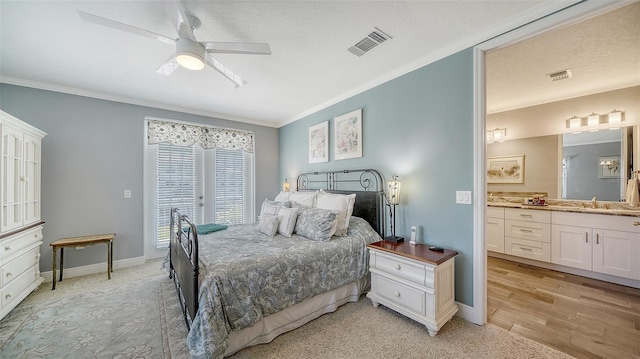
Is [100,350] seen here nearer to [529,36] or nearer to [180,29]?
[180,29]

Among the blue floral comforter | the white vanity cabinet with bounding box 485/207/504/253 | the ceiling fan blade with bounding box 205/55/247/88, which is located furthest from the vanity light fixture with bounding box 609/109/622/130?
the ceiling fan blade with bounding box 205/55/247/88

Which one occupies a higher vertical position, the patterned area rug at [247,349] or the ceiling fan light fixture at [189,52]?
the ceiling fan light fixture at [189,52]

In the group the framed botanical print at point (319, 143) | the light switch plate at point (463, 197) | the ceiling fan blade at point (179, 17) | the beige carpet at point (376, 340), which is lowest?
the beige carpet at point (376, 340)

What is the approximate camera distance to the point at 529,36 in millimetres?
1938

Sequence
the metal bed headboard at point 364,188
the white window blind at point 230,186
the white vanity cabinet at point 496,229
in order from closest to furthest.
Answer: the metal bed headboard at point 364,188 < the white vanity cabinet at point 496,229 < the white window blind at point 230,186

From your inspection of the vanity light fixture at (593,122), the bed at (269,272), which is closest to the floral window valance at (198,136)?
the bed at (269,272)

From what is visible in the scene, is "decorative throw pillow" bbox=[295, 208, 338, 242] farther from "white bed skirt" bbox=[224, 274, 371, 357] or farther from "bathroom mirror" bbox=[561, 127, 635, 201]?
"bathroom mirror" bbox=[561, 127, 635, 201]

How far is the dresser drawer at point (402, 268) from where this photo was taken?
203 cm

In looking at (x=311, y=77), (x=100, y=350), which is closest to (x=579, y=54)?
(x=311, y=77)

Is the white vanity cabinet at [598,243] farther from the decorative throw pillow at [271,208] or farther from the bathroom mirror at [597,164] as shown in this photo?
the decorative throw pillow at [271,208]

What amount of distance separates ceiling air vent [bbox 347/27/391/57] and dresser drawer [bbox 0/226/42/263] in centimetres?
392

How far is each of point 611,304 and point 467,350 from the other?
204cm

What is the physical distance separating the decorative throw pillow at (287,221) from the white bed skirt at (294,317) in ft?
2.75

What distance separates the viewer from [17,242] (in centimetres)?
243
